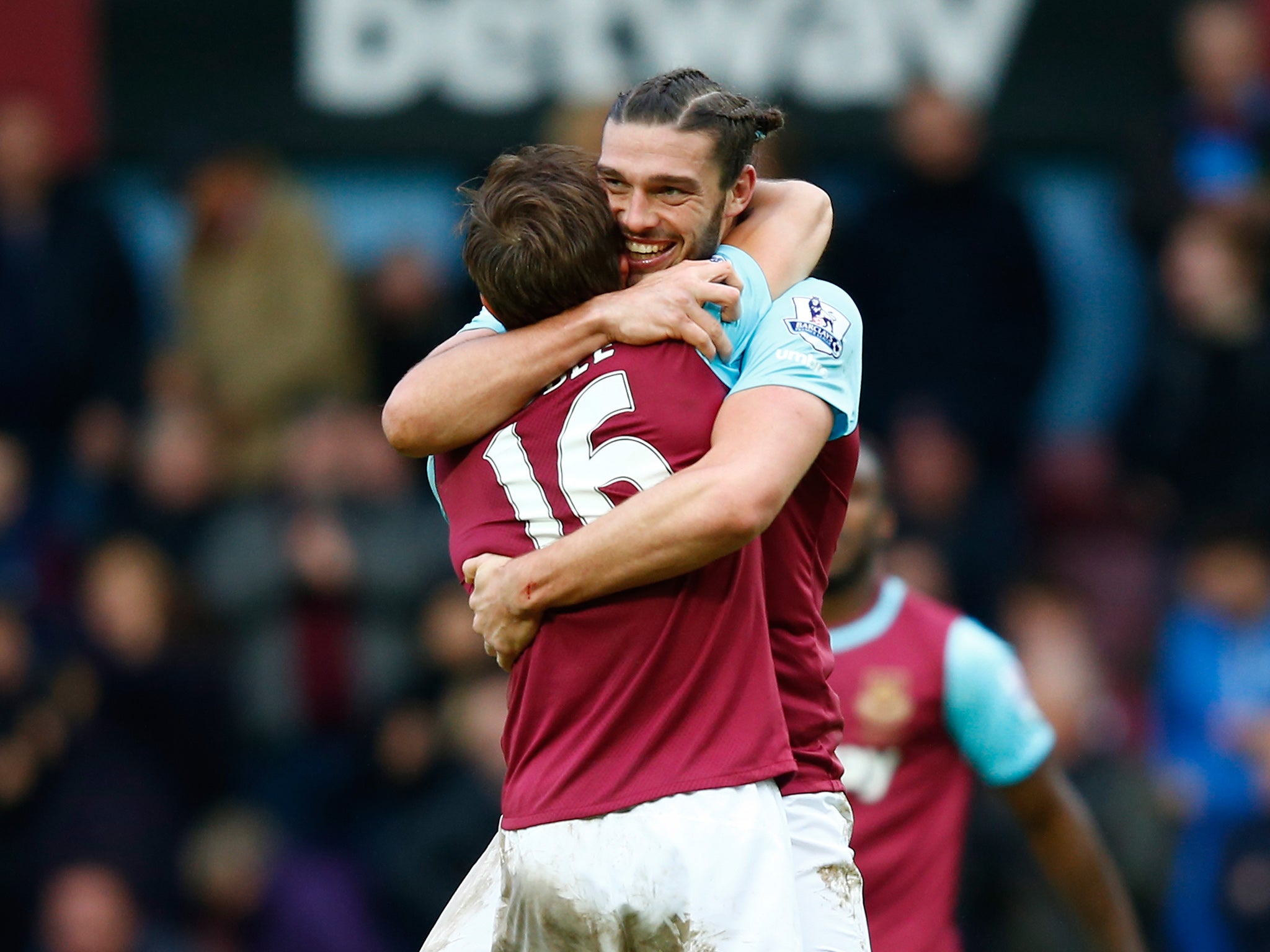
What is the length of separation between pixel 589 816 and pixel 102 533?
210 inches

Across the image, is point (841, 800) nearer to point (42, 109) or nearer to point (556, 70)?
point (556, 70)

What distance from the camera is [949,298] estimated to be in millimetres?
8664

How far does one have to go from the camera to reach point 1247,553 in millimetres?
8117

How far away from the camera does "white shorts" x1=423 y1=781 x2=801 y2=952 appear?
3.31 m

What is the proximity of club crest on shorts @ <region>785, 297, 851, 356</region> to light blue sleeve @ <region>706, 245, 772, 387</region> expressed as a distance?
0.20 ft

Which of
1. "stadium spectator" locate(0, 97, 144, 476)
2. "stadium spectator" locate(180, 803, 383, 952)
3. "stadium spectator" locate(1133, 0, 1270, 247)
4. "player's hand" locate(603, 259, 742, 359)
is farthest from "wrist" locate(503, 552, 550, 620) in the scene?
"stadium spectator" locate(1133, 0, 1270, 247)

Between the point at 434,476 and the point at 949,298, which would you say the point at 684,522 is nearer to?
the point at 434,476

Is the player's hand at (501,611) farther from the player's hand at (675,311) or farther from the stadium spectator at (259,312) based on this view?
the stadium spectator at (259,312)

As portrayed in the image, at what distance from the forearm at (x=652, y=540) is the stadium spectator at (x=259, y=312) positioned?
5.37 meters

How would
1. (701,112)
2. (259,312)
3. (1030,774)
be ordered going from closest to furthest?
(701,112) < (1030,774) < (259,312)

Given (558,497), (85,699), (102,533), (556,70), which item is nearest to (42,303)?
(102,533)

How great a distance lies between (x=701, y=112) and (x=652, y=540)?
0.84 metres

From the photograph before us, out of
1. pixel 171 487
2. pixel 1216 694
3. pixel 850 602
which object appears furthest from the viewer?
pixel 171 487

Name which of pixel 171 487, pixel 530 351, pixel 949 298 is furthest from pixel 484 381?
pixel 949 298
